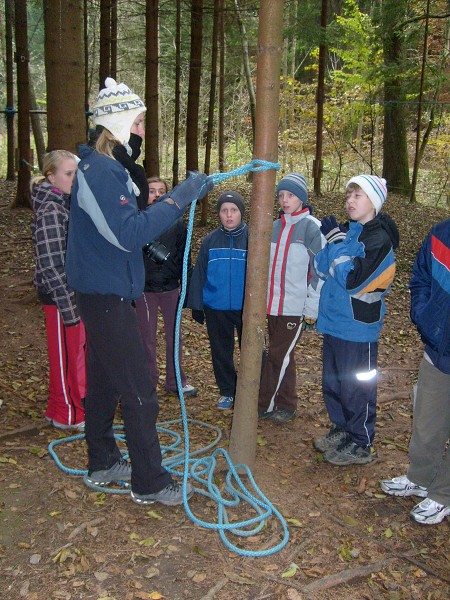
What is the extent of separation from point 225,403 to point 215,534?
76.1 inches

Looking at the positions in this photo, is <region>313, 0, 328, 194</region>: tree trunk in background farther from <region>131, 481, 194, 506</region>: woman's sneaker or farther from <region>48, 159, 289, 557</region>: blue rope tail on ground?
<region>131, 481, 194, 506</region>: woman's sneaker

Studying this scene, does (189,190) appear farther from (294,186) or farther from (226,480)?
(226,480)

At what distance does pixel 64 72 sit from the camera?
20.0 ft

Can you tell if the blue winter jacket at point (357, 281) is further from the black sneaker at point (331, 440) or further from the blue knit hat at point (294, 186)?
the black sneaker at point (331, 440)

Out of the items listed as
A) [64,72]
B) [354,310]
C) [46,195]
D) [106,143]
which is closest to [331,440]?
[354,310]

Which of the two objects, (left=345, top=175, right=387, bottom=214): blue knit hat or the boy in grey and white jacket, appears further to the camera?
the boy in grey and white jacket

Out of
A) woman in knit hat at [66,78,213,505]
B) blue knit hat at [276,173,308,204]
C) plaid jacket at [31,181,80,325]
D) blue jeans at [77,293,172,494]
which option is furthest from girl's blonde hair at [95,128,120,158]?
blue knit hat at [276,173,308,204]

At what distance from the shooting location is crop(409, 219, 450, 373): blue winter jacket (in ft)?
10.3

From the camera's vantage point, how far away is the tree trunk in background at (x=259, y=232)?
3008 mm

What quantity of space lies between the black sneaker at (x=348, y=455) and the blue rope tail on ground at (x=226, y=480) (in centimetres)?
74

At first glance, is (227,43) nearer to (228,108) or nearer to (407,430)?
(228,108)

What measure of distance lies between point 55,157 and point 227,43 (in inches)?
523

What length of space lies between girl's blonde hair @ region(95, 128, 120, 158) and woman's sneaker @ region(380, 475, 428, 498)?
2.63 m

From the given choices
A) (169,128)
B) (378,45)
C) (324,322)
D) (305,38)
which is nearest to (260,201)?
(324,322)
